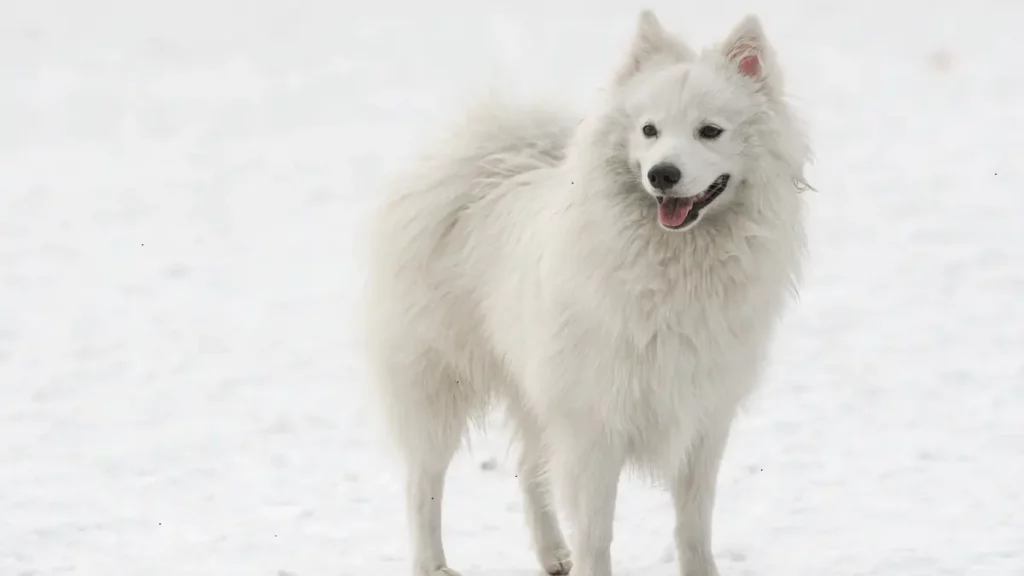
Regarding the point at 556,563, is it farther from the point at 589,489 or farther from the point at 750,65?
the point at 750,65

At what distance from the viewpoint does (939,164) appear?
9.71 m

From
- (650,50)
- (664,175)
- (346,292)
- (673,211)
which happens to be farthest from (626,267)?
(346,292)

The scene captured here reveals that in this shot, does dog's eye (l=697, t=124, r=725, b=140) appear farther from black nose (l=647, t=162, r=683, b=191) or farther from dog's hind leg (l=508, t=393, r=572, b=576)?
dog's hind leg (l=508, t=393, r=572, b=576)

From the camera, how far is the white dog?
341 cm

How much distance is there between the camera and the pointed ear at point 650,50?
11.6 feet

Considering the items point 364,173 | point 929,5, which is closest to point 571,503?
point 364,173

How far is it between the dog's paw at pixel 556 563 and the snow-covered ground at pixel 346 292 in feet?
0.30

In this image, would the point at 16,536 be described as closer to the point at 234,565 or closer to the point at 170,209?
the point at 234,565

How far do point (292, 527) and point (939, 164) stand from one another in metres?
6.82

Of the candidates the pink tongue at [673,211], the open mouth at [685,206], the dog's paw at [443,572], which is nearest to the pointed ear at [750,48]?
the open mouth at [685,206]

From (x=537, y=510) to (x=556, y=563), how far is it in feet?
0.66

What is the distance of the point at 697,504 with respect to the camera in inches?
156

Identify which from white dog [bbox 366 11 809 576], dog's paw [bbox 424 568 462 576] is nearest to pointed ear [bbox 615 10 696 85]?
white dog [bbox 366 11 809 576]

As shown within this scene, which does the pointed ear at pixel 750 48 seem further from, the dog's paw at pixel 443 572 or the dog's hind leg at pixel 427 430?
the dog's paw at pixel 443 572
